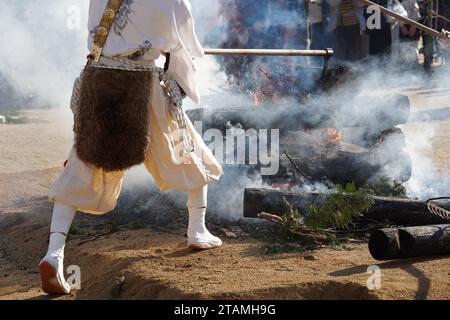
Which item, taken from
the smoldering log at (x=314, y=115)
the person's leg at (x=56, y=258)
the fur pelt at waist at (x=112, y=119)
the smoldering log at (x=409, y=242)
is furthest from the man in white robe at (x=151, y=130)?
the smoldering log at (x=314, y=115)

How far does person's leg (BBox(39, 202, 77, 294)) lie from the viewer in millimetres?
4435

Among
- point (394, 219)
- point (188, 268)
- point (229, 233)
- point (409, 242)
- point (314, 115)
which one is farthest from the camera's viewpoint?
point (314, 115)

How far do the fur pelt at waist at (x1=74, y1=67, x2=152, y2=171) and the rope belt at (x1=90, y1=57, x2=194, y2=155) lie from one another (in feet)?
0.13

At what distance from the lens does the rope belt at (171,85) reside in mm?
4543

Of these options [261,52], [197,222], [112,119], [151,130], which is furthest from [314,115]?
[112,119]

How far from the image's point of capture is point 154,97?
464 cm

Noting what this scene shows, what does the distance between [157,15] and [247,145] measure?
2089 millimetres

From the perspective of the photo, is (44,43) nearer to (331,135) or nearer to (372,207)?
(331,135)

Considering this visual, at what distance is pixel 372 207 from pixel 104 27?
86.3 inches

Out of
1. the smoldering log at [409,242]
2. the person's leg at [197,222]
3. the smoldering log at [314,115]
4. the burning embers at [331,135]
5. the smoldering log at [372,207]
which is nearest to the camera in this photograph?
the smoldering log at [409,242]

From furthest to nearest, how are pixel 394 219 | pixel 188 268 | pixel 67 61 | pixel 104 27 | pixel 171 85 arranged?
1. pixel 67 61
2. pixel 394 219
3. pixel 171 85
4. pixel 188 268
5. pixel 104 27

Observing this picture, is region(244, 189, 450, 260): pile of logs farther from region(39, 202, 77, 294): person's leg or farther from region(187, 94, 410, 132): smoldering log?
region(39, 202, 77, 294): person's leg

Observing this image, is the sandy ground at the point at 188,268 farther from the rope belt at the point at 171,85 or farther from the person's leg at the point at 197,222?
the rope belt at the point at 171,85
